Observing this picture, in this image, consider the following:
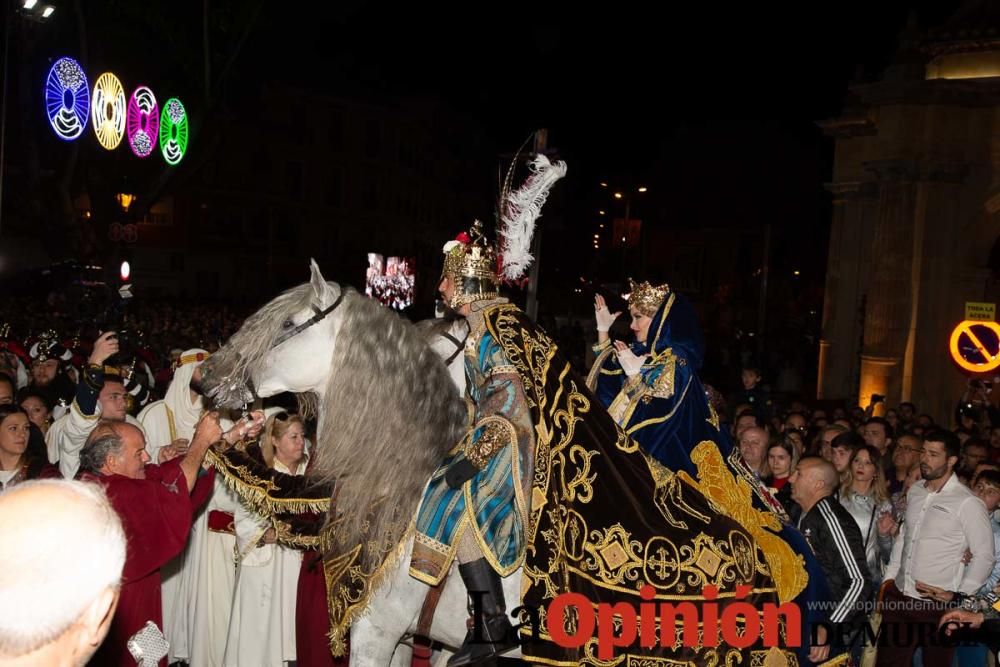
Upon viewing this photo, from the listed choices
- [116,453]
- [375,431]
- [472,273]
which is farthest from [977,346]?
[116,453]

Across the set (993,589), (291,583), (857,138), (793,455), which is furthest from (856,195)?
(291,583)

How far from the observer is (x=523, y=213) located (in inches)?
205

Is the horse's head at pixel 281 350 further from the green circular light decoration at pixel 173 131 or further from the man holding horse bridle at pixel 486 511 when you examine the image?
the green circular light decoration at pixel 173 131

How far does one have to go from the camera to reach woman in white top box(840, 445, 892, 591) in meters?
7.25

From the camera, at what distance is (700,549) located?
4.50m

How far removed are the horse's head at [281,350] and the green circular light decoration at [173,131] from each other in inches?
695

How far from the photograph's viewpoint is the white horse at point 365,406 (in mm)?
4465

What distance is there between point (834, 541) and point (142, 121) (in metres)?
17.1

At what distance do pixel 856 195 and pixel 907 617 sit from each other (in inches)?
841

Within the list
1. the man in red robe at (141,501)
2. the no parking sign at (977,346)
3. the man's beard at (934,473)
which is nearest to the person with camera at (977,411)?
the no parking sign at (977,346)

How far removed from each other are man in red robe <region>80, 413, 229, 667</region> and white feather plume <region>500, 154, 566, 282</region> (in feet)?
5.60

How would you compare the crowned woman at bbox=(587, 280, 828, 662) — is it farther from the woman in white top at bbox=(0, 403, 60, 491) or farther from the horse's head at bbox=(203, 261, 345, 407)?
the woman in white top at bbox=(0, 403, 60, 491)

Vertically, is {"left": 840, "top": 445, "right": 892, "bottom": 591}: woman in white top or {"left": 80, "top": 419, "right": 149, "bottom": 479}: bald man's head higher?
{"left": 80, "top": 419, "right": 149, "bottom": 479}: bald man's head

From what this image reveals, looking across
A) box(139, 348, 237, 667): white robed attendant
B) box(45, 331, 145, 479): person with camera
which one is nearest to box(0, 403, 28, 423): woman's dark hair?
box(45, 331, 145, 479): person with camera
